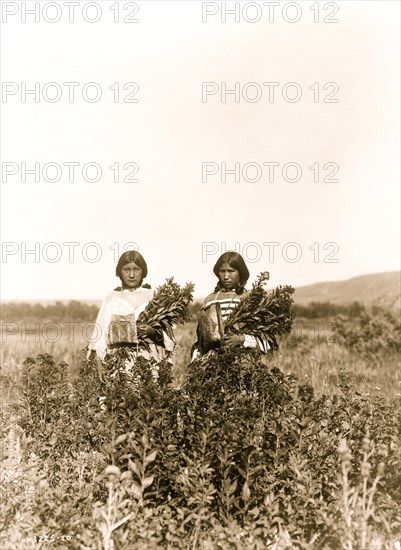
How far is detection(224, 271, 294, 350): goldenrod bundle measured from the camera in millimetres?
4855

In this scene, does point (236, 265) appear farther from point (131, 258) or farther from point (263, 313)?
point (131, 258)

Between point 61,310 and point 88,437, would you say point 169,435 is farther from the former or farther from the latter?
point 61,310

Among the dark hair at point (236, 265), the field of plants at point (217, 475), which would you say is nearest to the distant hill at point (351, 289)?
the dark hair at point (236, 265)

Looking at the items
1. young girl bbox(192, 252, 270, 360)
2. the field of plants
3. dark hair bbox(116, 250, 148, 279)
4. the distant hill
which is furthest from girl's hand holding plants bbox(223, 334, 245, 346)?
the distant hill

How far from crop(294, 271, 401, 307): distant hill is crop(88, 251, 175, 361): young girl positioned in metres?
38.1

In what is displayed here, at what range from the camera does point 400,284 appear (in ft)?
136

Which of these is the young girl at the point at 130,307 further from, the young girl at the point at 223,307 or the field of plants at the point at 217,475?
the field of plants at the point at 217,475

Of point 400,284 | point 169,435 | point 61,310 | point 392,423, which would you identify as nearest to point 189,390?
point 169,435

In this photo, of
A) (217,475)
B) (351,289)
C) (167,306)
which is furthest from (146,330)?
(351,289)

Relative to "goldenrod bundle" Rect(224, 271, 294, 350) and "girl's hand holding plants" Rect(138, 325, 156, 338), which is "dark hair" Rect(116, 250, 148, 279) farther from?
"goldenrod bundle" Rect(224, 271, 294, 350)

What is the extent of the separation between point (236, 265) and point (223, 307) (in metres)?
0.39

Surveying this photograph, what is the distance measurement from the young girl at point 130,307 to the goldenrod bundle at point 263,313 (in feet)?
2.24

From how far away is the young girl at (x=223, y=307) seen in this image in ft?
16.1

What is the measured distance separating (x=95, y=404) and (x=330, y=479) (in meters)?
1.73
